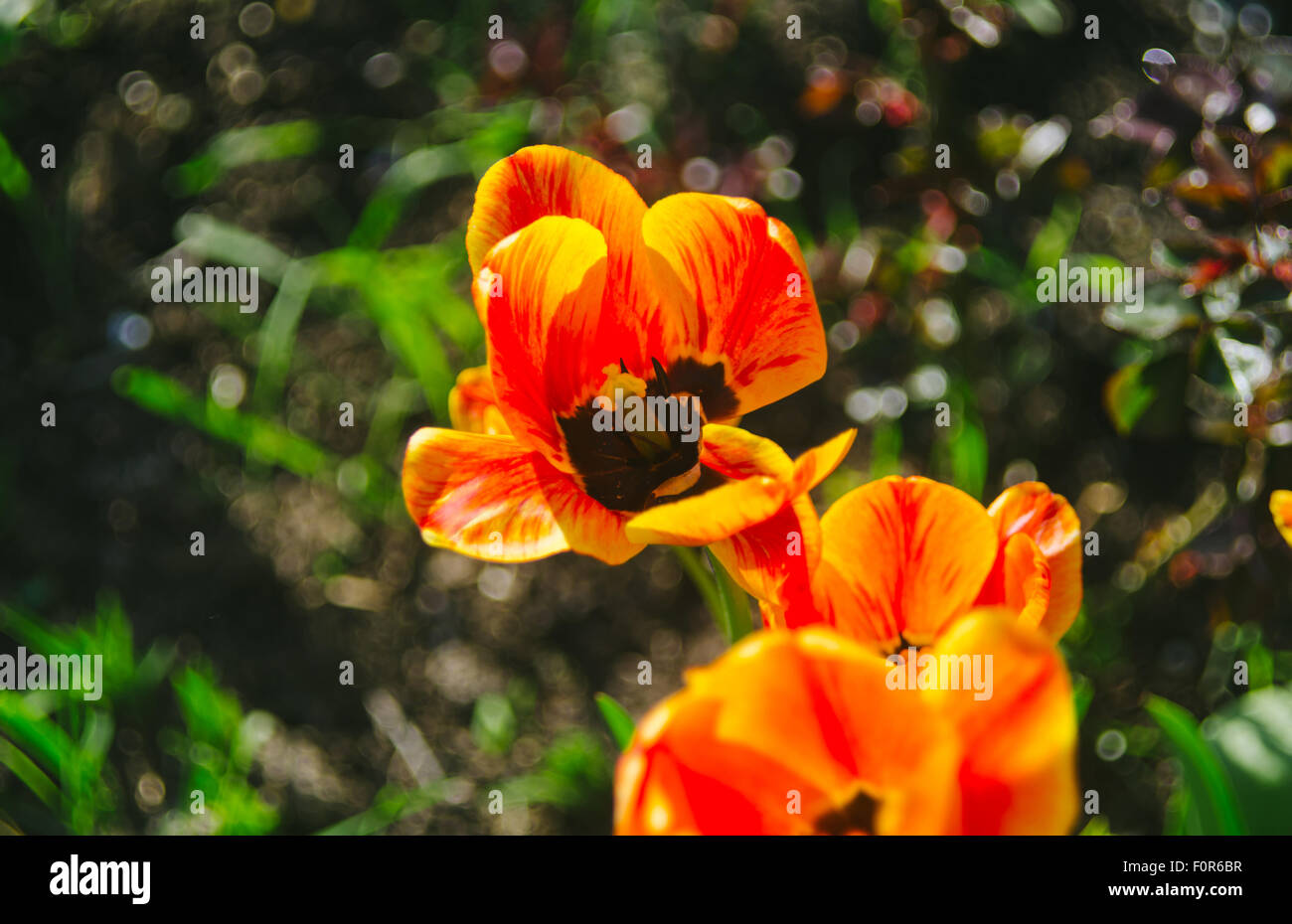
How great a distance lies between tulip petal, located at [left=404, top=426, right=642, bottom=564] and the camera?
0.72 metres

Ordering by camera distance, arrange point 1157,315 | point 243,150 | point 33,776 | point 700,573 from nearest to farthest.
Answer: point 700,573 → point 1157,315 → point 33,776 → point 243,150

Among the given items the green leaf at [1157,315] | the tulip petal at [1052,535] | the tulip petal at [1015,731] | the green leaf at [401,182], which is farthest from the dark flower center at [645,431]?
the green leaf at [401,182]

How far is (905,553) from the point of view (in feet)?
2.22

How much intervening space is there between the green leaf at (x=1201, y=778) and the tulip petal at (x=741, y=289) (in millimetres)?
349

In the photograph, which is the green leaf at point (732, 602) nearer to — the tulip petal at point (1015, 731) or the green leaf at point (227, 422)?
the tulip petal at point (1015, 731)

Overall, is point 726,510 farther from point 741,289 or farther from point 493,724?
point 493,724

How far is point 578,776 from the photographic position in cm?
153

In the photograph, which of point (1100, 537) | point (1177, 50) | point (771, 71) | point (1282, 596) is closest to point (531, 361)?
point (1282, 596)

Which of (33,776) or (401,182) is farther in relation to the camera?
(401,182)

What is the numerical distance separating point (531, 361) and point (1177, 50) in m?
1.73

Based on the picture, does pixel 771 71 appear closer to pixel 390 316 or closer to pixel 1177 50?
pixel 1177 50

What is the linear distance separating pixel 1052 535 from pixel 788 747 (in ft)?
1.08

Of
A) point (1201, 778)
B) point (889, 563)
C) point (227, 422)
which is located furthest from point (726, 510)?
point (227, 422)

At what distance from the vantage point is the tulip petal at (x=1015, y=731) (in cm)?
47
